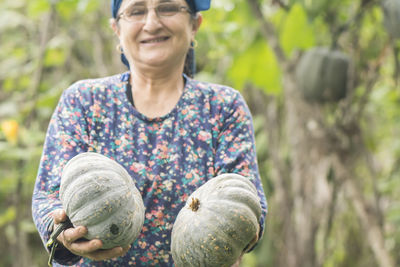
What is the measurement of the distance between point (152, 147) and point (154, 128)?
0.08 meters

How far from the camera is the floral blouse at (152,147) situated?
191 centimetres

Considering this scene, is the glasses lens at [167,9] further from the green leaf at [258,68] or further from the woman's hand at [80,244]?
the green leaf at [258,68]

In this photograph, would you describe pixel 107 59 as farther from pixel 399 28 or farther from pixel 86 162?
pixel 86 162

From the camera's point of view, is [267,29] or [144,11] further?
[267,29]

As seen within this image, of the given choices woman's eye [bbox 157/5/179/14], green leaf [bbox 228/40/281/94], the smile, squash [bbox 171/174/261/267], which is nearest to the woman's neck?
the smile

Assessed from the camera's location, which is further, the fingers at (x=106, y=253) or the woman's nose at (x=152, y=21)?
the woman's nose at (x=152, y=21)

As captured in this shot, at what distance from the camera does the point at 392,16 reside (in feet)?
10.8

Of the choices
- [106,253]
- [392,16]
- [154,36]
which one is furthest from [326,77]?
[106,253]

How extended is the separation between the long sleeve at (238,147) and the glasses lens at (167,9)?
1.36 ft

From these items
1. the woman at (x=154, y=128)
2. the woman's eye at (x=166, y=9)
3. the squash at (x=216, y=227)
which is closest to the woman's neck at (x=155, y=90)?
the woman at (x=154, y=128)

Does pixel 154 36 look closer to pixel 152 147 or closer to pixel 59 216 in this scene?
pixel 152 147

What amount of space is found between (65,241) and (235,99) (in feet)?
2.87

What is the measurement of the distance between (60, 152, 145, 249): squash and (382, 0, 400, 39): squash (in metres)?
2.35

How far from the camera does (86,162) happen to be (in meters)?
1.65
